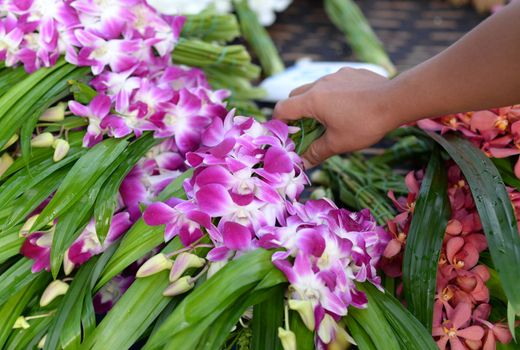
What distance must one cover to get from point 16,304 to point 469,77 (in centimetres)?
59

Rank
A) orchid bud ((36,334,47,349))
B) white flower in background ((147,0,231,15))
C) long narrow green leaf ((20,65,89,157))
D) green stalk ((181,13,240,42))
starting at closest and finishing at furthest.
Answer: orchid bud ((36,334,47,349)) → long narrow green leaf ((20,65,89,157)) → green stalk ((181,13,240,42)) → white flower in background ((147,0,231,15))

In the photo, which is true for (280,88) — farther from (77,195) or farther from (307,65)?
(77,195)

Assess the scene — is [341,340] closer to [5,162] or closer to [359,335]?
[359,335]

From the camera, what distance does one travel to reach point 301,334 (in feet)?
2.09

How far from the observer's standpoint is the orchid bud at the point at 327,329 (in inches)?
24.9

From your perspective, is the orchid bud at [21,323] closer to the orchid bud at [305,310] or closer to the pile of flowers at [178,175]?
the pile of flowers at [178,175]

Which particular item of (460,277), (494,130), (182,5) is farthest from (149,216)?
(182,5)

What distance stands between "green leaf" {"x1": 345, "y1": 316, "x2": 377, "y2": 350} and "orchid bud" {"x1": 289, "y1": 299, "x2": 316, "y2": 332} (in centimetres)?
5

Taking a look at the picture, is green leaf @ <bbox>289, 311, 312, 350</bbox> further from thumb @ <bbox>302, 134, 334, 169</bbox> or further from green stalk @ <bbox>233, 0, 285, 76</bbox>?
Result: green stalk @ <bbox>233, 0, 285, 76</bbox>

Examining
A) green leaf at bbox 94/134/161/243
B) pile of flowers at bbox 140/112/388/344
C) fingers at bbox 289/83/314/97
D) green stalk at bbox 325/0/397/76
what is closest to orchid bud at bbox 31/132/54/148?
green leaf at bbox 94/134/161/243

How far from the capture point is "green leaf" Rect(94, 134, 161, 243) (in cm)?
75

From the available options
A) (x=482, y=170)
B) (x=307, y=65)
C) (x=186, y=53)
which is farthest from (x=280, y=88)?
(x=482, y=170)

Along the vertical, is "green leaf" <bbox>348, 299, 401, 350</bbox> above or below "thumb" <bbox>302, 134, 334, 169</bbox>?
below

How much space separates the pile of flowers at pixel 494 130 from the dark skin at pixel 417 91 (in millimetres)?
134
